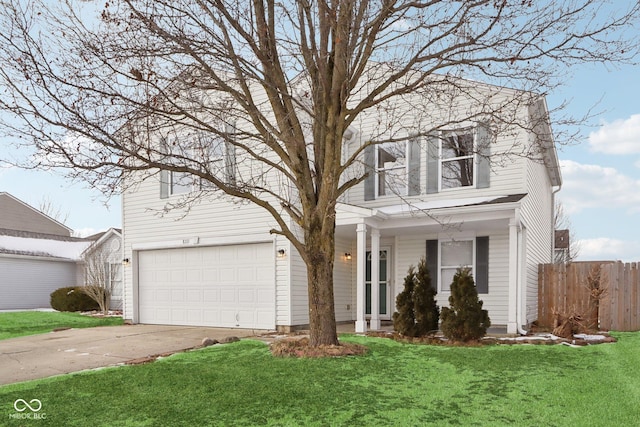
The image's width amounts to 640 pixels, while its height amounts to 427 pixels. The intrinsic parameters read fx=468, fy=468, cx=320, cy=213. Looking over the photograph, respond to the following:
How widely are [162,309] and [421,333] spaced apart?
777cm

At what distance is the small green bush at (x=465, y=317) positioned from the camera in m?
8.09

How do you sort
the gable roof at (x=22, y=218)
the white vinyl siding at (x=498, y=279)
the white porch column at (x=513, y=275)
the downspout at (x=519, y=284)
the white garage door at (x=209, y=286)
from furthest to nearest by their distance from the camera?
1. the gable roof at (x=22, y=218)
2. the white garage door at (x=209, y=286)
3. the white vinyl siding at (x=498, y=279)
4. the downspout at (x=519, y=284)
5. the white porch column at (x=513, y=275)

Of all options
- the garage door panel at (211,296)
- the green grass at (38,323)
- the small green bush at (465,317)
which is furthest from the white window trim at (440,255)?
the green grass at (38,323)

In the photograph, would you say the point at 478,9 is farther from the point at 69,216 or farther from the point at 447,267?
the point at 69,216

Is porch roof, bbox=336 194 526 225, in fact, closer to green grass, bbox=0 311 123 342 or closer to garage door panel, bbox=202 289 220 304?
garage door panel, bbox=202 289 220 304

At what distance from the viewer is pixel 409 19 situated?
7086 millimetres

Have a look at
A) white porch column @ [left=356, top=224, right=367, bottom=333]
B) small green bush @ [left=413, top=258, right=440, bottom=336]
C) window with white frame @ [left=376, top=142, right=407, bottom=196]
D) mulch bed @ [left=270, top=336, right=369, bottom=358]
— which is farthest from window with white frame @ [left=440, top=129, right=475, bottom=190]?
mulch bed @ [left=270, top=336, right=369, bottom=358]

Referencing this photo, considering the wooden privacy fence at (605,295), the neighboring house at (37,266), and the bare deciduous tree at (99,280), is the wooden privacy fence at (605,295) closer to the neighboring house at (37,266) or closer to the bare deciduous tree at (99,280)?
the bare deciduous tree at (99,280)

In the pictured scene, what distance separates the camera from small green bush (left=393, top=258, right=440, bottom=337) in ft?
28.2

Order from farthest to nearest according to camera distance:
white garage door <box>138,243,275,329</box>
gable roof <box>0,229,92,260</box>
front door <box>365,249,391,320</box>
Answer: gable roof <box>0,229,92,260</box>, front door <box>365,249,391,320</box>, white garage door <box>138,243,275,329</box>

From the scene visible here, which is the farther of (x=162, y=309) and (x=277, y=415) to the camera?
(x=162, y=309)

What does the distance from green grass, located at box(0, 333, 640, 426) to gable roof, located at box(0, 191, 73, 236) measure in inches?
965

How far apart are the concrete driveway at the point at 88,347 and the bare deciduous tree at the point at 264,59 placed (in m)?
2.81

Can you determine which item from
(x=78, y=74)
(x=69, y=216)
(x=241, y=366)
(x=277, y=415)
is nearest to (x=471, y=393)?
(x=277, y=415)
